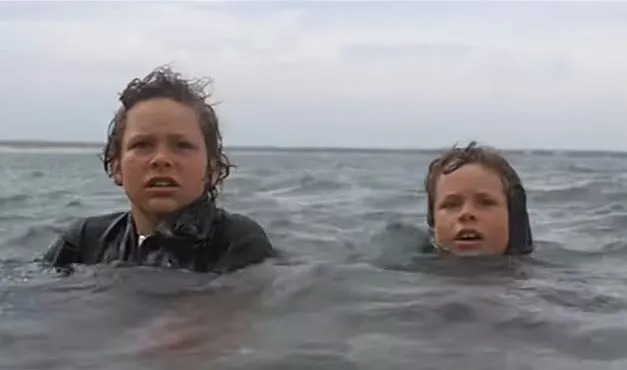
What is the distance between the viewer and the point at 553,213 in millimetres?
10609

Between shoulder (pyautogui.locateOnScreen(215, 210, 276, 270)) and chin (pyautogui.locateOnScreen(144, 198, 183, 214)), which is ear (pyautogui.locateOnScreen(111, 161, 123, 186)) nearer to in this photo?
chin (pyautogui.locateOnScreen(144, 198, 183, 214))

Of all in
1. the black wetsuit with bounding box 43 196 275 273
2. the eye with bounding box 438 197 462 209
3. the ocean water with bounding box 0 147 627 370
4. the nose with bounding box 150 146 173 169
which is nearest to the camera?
the ocean water with bounding box 0 147 627 370

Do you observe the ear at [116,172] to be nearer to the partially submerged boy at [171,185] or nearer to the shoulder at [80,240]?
the partially submerged boy at [171,185]

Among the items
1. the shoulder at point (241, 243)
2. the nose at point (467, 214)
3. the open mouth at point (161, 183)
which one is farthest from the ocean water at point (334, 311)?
the open mouth at point (161, 183)

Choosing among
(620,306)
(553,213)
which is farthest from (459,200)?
(553,213)

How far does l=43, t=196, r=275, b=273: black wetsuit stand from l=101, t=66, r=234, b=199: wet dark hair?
21cm

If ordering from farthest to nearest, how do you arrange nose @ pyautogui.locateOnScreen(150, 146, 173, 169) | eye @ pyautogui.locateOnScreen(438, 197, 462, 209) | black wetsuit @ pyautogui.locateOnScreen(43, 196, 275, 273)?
eye @ pyautogui.locateOnScreen(438, 197, 462, 209)
black wetsuit @ pyautogui.locateOnScreen(43, 196, 275, 273)
nose @ pyautogui.locateOnScreen(150, 146, 173, 169)

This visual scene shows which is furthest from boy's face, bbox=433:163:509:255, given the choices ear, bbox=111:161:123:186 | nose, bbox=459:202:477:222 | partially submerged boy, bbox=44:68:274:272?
ear, bbox=111:161:123:186

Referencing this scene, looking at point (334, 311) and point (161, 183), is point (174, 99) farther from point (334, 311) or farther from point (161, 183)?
point (334, 311)

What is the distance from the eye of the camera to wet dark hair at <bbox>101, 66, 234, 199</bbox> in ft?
18.3

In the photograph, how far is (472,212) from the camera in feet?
19.3

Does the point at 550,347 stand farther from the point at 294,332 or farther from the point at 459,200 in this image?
the point at 459,200

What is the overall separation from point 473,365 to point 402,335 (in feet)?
1.69

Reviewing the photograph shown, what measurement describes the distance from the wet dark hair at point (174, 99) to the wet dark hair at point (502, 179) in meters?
1.33
